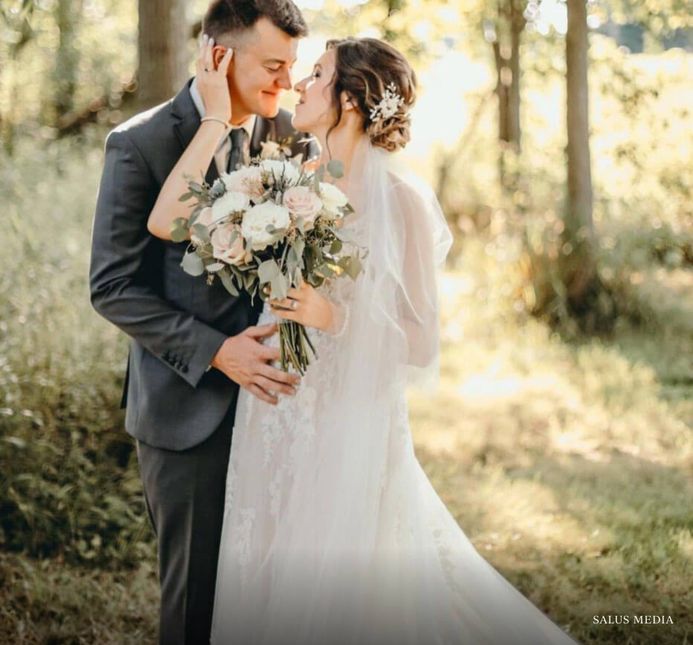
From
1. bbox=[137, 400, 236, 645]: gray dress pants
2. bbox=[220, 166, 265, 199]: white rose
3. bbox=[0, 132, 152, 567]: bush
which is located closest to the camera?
bbox=[220, 166, 265, 199]: white rose

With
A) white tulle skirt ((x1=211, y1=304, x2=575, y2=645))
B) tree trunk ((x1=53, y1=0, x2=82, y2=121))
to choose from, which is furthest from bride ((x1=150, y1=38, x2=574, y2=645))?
tree trunk ((x1=53, y1=0, x2=82, y2=121))

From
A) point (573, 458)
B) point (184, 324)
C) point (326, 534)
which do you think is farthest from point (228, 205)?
point (573, 458)

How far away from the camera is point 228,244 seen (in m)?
2.47

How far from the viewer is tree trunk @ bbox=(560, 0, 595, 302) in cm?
862

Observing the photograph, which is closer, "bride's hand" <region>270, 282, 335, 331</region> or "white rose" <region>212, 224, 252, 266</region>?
"white rose" <region>212, 224, 252, 266</region>

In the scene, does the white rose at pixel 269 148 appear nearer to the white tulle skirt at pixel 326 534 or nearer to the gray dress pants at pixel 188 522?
the white tulle skirt at pixel 326 534

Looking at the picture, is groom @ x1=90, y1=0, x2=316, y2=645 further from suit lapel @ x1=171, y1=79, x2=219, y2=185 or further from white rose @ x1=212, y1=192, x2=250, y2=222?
white rose @ x1=212, y1=192, x2=250, y2=222

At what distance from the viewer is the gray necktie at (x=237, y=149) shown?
3.06 meters

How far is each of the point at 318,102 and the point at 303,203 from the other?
2.15 ft

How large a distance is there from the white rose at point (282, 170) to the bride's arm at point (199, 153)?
0.25m

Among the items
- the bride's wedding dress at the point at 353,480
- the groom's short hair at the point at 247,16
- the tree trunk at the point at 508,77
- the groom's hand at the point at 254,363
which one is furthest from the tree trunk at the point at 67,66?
the groom's hand at the point at 254,363

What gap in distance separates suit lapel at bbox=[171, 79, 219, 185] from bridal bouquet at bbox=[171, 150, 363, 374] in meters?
0.30

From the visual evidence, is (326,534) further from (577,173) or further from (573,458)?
(577,173)

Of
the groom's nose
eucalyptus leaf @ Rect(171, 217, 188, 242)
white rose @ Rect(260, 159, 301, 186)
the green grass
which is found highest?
the groom's nose
